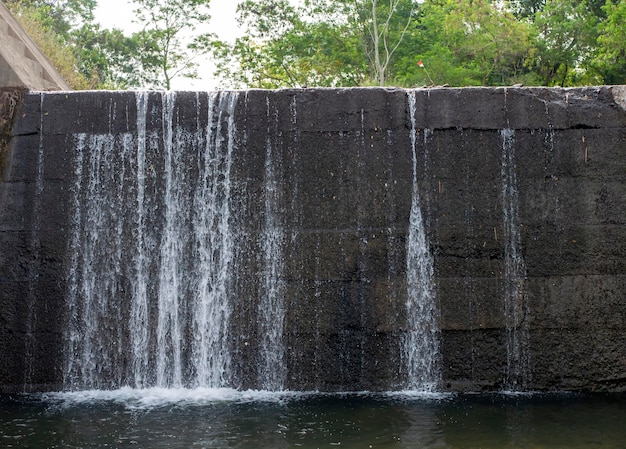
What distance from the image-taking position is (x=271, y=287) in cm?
888

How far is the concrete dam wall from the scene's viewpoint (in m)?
8.80

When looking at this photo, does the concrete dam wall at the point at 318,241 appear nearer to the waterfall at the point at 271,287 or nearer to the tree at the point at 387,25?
the waterfall at the point at 271,287

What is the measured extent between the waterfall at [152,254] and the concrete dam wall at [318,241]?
0.02 metres

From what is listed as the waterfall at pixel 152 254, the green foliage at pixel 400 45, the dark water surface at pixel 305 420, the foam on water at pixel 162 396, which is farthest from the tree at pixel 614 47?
the foam on water at pixel 162 396

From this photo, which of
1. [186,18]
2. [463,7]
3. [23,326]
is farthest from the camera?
[186,18]

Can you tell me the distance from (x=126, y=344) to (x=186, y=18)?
22.0 m

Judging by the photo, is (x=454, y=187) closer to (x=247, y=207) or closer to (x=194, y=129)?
(x=247, y=207)

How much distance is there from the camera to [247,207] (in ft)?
29.5

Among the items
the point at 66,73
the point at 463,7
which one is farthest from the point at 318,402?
the point at 463,7

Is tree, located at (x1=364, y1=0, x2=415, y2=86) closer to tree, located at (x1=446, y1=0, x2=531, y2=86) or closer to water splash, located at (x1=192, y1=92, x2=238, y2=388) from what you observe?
tree, located at (x1=446, y1=0, x2=531, y2=86)

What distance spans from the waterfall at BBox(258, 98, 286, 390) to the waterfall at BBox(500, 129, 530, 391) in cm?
249

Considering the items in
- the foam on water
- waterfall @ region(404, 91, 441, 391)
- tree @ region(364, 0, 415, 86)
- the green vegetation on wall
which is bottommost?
the foam on water

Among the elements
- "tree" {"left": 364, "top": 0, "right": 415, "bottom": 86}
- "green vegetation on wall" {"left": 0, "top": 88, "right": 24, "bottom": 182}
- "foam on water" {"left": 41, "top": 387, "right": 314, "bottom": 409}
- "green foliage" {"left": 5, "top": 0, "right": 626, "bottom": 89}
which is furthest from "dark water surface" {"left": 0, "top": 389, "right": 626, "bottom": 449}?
"tree" {"left": 364, "top": 0, "right": 415, "bottom": 86}

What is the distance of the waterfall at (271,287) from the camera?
881 centimetres
